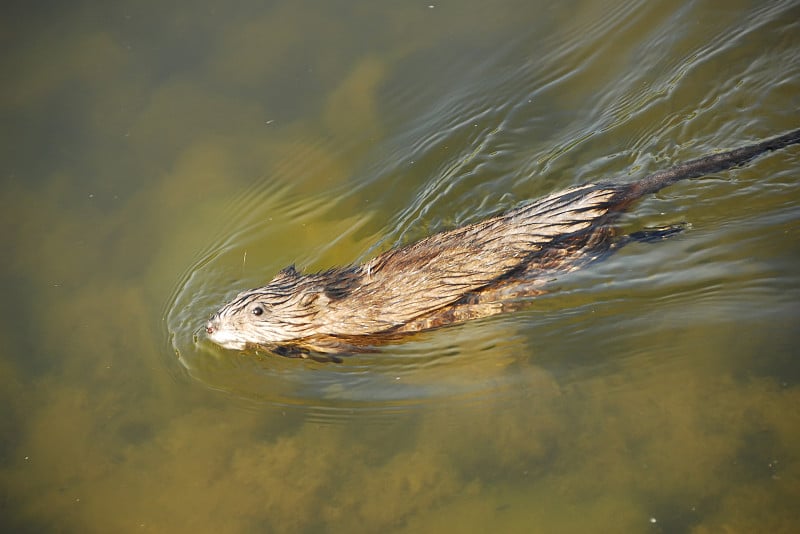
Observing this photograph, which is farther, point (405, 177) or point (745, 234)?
point (405, 177)

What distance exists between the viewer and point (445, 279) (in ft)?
18.2

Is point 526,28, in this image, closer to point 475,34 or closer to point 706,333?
point 475,34

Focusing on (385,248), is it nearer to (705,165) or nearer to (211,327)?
(211,327)

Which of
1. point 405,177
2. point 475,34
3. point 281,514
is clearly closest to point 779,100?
point 475,34

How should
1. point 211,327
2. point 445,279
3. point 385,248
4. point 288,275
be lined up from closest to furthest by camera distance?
1. point 445,279
2. point 211,327
3. point 288,275
4. point 385,248

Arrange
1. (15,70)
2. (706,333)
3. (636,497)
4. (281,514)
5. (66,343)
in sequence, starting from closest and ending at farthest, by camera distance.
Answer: (636,497)
(281,514)
(706,333)
(66,343)
(15,70)

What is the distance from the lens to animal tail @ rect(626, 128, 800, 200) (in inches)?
226

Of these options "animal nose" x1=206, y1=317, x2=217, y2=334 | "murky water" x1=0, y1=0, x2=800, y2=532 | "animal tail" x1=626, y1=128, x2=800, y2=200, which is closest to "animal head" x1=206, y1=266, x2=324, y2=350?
"animal nose" x1=206, y1=317, x2=217, y2=334

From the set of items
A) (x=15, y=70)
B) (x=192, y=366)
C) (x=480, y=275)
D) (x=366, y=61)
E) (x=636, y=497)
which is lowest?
(x=636, y=497)

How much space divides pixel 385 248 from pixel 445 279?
136 centimetres

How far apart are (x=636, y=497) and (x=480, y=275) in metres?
2.01

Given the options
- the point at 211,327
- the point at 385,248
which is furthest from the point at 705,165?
the point at 211,327

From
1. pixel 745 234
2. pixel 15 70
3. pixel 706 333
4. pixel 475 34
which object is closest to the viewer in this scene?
pixel 706 333

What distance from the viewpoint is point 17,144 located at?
26.8 ft
